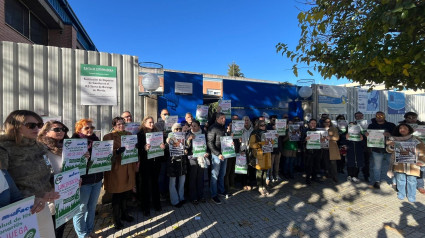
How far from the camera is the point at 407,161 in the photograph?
456 cm

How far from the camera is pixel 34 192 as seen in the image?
216cm

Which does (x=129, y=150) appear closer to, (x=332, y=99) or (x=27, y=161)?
(x=27, y=161)

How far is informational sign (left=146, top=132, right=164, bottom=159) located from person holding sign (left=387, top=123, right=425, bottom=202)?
17.5ft

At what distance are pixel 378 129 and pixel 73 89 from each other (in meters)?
8.29

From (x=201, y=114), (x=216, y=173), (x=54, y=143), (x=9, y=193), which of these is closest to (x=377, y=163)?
(x=216, y=173)

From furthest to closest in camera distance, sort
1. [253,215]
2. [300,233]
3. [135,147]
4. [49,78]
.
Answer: [49,78] → [253,215] → [135,147] → [300,233]

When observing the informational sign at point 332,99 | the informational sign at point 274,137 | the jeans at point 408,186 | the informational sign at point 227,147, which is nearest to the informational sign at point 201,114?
the informational sign at point 227,147

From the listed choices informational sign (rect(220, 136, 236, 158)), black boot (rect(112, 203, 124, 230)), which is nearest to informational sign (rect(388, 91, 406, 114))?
informational sign (rect(220, 136, 236, 158))

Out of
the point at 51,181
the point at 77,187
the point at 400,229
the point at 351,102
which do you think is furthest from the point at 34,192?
the point at 351,102

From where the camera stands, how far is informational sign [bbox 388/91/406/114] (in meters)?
12.6

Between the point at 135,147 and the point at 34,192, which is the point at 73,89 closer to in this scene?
the point at 135,147

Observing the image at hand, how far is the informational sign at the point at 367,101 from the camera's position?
11359 mm

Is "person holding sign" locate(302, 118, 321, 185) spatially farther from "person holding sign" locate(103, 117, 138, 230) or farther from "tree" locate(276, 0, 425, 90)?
"person holding sign" locate(103, 117, 138, 230)

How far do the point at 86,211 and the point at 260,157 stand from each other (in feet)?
13.0
